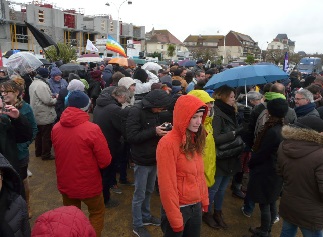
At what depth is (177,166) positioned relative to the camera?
2.31 meters

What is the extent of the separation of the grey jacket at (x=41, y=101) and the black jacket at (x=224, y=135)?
366cm

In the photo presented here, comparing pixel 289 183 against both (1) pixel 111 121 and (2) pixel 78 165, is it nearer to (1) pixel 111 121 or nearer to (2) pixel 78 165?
(2) pixel 78 165

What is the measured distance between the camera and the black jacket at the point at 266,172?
3133 mm

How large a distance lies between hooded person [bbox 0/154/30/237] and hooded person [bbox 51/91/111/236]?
3.85ft

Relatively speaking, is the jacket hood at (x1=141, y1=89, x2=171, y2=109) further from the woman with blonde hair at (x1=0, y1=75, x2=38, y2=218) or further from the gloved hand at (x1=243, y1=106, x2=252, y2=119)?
the gloved hand at (x1=243, y1=106, x2=252, y2=119)

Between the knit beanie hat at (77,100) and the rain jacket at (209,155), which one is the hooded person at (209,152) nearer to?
the rain jacket at (209,155)

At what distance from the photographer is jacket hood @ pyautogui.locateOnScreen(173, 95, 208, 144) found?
2201 mm

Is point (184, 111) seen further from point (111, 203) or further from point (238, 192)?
point (238, 192)

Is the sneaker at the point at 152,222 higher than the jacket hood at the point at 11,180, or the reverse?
the jacket hood at the point at 11,180

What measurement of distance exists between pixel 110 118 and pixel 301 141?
257cm

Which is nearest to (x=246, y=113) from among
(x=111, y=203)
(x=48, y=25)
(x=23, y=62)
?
(x=111, y=203)

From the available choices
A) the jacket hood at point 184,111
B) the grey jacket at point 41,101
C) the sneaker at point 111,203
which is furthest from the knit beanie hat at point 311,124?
the grey jacket at point 41,101

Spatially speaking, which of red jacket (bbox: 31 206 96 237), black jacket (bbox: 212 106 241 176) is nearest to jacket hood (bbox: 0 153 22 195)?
red jacket (bbox: 31 206 96 237)

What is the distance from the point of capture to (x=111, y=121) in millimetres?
A: 3930
